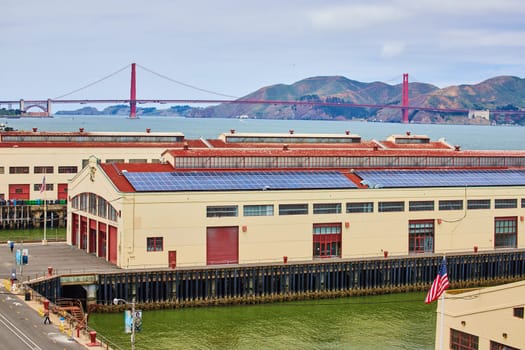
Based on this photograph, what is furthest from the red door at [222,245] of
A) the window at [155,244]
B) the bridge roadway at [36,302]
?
the bridge roadway at [36,302]

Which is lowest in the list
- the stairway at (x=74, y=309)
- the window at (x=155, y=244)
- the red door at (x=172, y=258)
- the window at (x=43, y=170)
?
the stairway at (x=74, y=309)

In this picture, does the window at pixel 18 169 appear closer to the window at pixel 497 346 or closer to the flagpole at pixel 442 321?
the flagpole at pixel 442 321

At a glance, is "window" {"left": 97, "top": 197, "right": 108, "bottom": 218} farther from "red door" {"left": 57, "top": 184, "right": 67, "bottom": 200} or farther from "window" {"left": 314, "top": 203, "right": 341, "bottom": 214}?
"red door" {"left": 57, "top": 184, "right": 67, "bottom": 200}

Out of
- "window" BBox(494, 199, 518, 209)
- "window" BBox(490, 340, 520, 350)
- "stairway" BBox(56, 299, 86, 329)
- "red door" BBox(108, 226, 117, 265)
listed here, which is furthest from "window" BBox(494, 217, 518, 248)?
"window" BBox(490, 340, 520, 350)

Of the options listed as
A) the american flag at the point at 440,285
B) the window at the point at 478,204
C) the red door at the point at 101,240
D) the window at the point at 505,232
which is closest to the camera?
the american flag at the point at 440,285

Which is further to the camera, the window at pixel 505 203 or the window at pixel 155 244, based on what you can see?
the window at pixel 505 203

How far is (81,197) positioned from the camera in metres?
89.7

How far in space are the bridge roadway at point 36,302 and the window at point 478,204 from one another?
33.8m

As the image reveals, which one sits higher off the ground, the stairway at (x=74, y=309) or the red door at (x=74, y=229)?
the red door at (x=74, y=229)

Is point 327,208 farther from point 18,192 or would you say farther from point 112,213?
point 18,192

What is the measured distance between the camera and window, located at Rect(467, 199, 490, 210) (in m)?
91.2

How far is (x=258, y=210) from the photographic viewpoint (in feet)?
270

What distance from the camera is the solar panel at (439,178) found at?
90.2m

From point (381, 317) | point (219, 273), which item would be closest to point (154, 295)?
point (219, 273)
